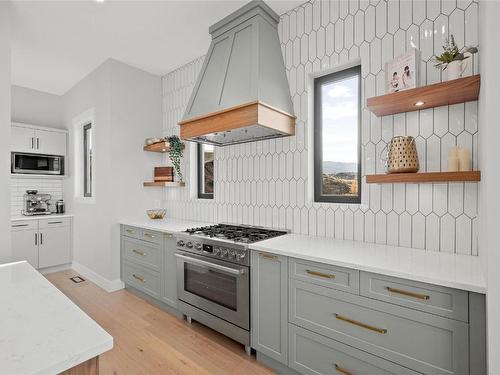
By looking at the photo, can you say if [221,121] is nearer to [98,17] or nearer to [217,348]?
[98,17]

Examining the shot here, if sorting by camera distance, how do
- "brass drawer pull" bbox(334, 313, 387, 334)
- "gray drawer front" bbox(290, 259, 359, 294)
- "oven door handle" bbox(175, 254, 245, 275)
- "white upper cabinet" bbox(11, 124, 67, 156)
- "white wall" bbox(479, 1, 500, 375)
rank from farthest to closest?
"white upper cabinet" bbox(11, 124, 67, 156)
"oven door handle" bbox(175, 254, 245, 275)
"gray drawer front" bbox(290, 259, 359, 294)
"brass drawer pull" bbox(334, 313, 387, 334)
"white wall" bbox(479, 1, 500, 375)

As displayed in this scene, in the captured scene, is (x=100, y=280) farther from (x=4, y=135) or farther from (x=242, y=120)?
(x=242, y=120)

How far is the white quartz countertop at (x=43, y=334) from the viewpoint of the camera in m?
0.66

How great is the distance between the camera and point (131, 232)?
3.41 m

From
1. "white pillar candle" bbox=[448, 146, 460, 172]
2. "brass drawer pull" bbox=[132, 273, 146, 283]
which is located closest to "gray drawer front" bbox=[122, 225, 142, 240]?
"brass drawer pull" bbox=[132, 273, 146, 283]

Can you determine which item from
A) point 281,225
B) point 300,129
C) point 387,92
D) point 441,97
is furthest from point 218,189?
point 441,97

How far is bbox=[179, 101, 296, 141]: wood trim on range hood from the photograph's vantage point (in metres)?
2.16

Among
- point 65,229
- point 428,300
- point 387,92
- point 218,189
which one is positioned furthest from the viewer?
point 65,229

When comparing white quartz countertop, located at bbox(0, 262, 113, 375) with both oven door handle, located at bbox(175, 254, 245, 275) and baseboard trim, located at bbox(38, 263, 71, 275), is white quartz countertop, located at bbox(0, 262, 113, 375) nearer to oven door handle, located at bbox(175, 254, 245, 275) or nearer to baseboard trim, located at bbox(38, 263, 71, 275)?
oven door handle, located at bbox(175, 254, 245, 275)

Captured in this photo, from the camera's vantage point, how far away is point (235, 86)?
2359 millimetres

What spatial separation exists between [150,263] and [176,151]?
1419 mm

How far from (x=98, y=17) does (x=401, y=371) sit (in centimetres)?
369

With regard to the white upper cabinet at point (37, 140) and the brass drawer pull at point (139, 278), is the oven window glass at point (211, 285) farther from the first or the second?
the white upper cabinet at point (37, 140)

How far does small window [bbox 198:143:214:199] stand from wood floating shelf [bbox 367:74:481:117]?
2090 mm
